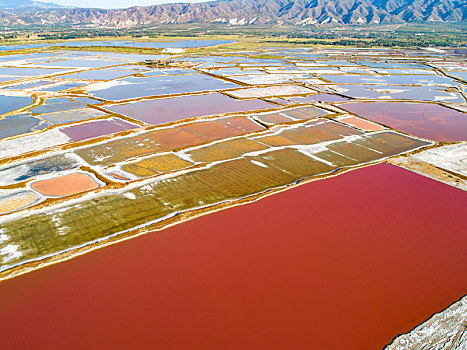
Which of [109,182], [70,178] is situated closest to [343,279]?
[109,182]

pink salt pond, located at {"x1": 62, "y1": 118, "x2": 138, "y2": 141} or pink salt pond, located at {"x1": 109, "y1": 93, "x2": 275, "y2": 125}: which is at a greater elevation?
pink salt pond, located at {"x1": 109, "y1": 93, "x2": 275, "y2": 125}

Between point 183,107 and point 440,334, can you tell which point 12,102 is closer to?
point 183,107

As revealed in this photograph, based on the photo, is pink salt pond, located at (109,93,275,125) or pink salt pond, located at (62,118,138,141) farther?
pink salt pond, located at (109,93,275,125)

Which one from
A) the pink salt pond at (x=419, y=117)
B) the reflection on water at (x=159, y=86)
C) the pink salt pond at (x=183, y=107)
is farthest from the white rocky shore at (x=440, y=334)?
the reflection on water at (x=159, y=86)

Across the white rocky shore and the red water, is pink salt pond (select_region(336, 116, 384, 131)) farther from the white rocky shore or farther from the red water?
the white rocky shore

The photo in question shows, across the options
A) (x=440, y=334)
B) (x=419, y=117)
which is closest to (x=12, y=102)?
(x=440, y=334)

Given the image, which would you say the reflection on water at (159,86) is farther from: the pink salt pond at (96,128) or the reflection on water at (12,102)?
the pink salt pond at (96,128)

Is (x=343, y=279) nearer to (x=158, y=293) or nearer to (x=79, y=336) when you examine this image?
(x=158, y=293)

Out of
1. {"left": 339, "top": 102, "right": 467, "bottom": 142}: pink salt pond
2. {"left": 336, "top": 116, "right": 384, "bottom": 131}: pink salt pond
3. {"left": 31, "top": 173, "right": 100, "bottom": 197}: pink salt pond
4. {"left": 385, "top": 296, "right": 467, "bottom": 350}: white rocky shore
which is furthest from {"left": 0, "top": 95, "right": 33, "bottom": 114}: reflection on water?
{"left": 385, "top": 296, "right": 467, "bottom": 350}: white rocky shore
